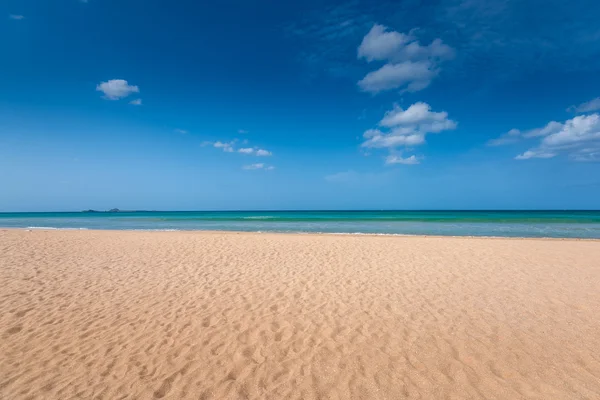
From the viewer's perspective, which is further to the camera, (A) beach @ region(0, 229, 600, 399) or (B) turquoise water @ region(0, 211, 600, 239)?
(B) turquoise water @ region(0, 211, 600, 239)

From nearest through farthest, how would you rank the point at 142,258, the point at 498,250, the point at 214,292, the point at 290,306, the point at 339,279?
1. the point at 290,306
2. the point at 214,292
3. the point at 339,279
4. the point at 142,258
5. the point at 498,250

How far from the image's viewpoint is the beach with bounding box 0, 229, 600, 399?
151 inches

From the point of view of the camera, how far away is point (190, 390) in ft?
12.2

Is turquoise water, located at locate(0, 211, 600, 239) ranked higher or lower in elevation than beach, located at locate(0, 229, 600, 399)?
higher

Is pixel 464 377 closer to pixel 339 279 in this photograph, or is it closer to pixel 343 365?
pixel 343 365

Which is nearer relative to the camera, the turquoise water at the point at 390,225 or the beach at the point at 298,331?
the beach at the point at 298,331

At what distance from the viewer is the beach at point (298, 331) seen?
384cm

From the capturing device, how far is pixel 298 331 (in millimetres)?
5324

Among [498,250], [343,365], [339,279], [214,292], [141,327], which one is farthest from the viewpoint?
[498,250]

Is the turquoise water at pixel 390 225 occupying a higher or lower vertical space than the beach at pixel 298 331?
higher

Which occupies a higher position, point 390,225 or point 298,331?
point 390,225

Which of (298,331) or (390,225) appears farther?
(390,225)

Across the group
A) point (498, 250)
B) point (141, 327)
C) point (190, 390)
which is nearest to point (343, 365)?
point (190, 390)

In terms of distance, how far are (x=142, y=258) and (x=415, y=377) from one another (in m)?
11.4
